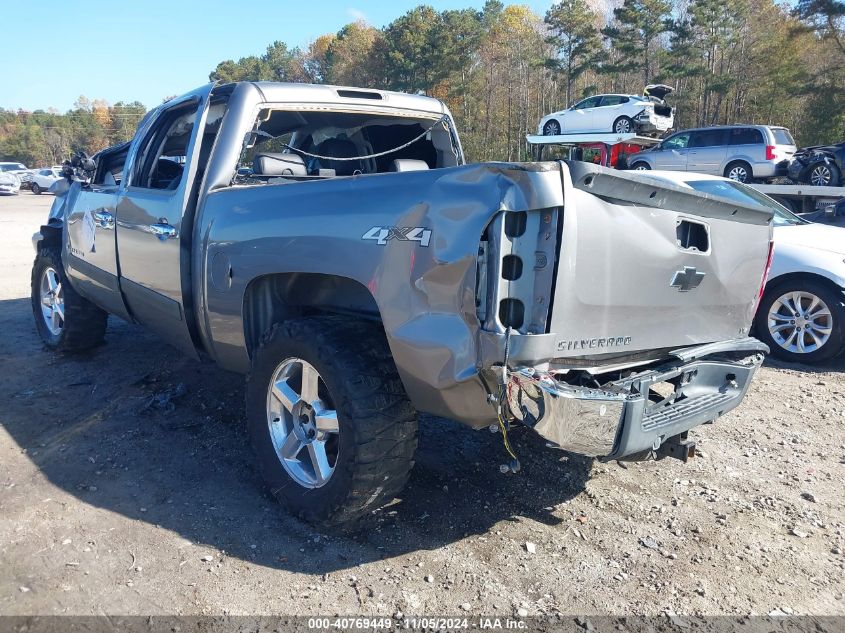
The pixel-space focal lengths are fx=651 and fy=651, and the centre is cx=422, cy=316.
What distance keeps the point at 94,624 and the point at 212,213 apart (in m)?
2.09

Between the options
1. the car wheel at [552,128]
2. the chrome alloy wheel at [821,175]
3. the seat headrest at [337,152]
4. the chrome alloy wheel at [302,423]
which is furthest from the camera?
the car wheel at [552,128]

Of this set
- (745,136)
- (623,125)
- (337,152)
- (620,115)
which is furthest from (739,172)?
(337,152)

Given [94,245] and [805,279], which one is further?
[805,279]

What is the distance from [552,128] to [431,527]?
22.0m

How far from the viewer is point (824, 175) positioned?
14766 mm

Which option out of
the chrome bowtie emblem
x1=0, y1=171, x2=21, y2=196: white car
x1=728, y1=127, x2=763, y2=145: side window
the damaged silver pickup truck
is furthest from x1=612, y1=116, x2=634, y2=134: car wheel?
x1=0, y1=171, x2=21, y2=196: white car

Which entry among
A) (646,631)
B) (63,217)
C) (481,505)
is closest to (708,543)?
(646,631)

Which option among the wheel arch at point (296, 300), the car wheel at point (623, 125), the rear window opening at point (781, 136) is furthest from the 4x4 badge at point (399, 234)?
the car wheel at point (623, 125)

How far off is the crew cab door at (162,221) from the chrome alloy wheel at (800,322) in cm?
532

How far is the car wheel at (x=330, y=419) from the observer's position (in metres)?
2.84

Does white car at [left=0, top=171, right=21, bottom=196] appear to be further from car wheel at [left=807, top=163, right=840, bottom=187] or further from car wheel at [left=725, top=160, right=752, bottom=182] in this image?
car wheel at [left=807, top=163, right=840, bottom=187]

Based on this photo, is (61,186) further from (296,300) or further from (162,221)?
(296,300)

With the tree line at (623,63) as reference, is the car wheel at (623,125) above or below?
below

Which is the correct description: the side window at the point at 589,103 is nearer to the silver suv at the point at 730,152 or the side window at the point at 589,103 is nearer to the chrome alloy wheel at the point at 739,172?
the silver suv at the point at 730,152
